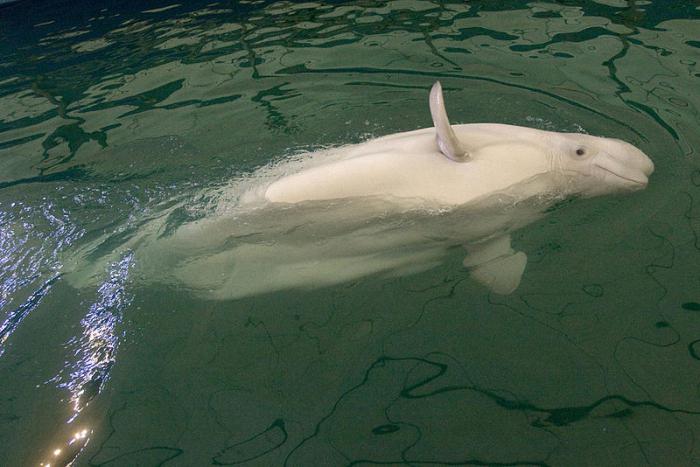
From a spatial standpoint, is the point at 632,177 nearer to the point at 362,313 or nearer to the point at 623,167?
the point at 623,167

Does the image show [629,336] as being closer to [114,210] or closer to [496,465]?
[496,465]

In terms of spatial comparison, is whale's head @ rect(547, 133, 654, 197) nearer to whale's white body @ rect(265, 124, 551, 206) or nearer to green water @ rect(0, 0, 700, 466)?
green water @ rect(0, 0, 700, 466)

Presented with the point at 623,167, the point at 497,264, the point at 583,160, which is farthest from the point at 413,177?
the point at 623,167

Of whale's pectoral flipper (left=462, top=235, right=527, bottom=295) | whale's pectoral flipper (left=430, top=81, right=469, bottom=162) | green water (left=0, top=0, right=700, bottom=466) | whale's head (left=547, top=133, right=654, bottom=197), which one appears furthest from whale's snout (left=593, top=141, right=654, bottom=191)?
whale's pectoral flipper (left=430, top=81, right=469, bottom=162)

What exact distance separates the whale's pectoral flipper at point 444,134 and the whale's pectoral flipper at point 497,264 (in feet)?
1.82

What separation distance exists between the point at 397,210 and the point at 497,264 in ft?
2.18

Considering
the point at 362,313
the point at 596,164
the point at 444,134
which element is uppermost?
the point at 444,134

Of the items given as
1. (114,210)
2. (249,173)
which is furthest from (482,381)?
(114,210)

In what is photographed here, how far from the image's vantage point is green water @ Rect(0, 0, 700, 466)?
294cm

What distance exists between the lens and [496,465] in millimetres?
2742

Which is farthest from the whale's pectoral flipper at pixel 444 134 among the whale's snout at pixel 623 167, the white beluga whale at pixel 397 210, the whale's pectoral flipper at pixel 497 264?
the whale's snout at pixel 623 167

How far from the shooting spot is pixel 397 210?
3.83m

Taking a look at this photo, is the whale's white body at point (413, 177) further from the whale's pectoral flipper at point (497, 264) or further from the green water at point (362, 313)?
the green water at point (362, 313)

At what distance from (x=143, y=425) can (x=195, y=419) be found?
0.83 feet
